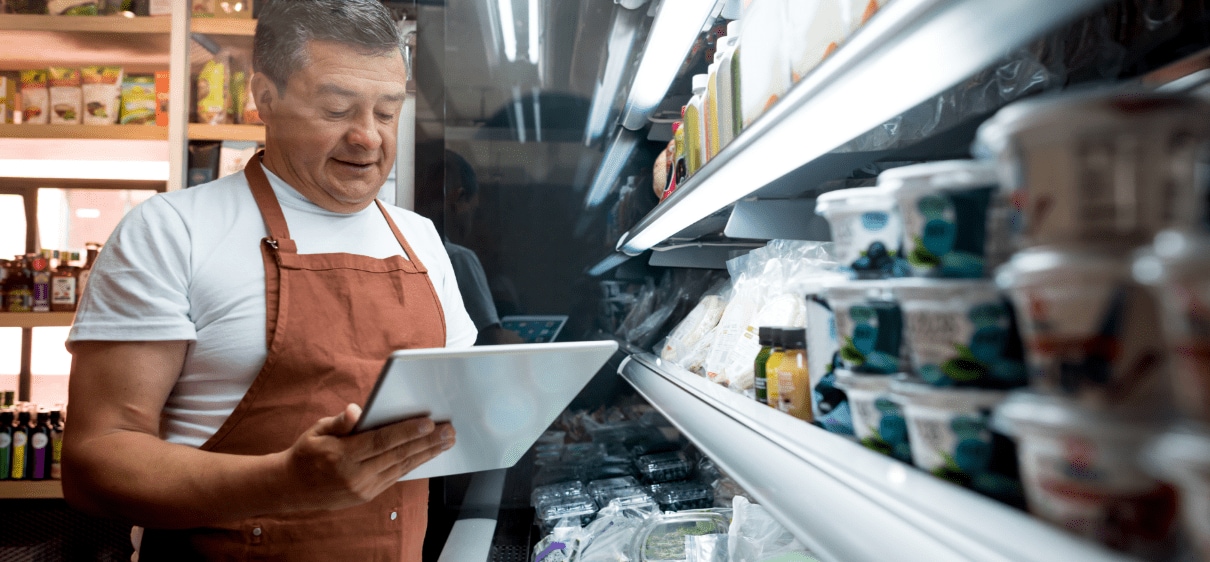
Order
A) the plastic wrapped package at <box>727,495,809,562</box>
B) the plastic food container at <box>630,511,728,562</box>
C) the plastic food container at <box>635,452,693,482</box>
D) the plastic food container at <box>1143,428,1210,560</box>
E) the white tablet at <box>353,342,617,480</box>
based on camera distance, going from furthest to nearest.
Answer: the plastic food container at <box>635,452,693,482</box> < the plastic food container at <box>630,511,728,562</box> < the plastic wrapped package at <box>727,495,809,562</box> < the white tablet at <box>353,342,617,480</box> < the plastic food container at <box>1143,428,1210,560</box>

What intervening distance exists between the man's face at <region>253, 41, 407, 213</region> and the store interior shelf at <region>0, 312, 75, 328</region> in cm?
186

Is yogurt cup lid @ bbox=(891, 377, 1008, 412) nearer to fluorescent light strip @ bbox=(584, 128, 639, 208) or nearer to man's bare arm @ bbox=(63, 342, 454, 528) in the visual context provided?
man's bare arm @ bbox=(63, 342, 454, 528)

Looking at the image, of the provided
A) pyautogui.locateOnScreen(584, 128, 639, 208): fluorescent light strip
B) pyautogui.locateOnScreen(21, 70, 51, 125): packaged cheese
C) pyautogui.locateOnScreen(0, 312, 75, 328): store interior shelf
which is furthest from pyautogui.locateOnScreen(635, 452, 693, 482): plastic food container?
pyautogui.locateOnScreen(21, 70, 51, 125): packaged cheese

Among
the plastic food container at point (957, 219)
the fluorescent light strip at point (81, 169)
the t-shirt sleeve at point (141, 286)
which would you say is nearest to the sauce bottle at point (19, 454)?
the fluorescent light strip at point (81, 169)

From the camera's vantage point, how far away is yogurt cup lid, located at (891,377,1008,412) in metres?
0.54

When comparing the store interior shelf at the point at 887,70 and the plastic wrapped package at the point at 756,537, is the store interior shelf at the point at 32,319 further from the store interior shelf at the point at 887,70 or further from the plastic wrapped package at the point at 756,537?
the store interior shelf at the point at 887,70

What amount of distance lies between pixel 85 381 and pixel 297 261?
1.37 ft

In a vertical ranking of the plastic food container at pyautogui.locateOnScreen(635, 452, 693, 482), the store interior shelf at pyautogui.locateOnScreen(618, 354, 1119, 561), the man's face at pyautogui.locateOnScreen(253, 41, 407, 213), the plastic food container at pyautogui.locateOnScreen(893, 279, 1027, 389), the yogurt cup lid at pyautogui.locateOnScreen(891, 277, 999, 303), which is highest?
the man's face at pyautogui.locateOnScreen(253, 41, 407, 213)

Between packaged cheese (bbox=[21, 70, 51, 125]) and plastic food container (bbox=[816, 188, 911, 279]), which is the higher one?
packaged cheese (bbox=[21, 70, 51, 125])

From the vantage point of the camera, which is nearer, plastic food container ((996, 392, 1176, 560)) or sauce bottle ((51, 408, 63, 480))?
plastic food container ((996, 392, 1176, 560))

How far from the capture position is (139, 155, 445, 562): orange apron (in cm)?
140

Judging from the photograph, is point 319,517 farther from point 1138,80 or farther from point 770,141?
point 1138,80

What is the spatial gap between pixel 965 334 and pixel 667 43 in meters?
1.08

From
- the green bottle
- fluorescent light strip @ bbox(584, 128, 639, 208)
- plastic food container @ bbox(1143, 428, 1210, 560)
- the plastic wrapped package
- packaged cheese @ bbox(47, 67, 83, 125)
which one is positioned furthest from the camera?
packaged cheese @ bbox(47, 67, 83, 125)
